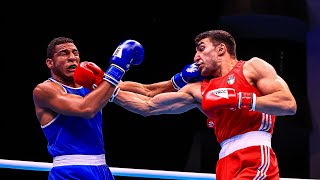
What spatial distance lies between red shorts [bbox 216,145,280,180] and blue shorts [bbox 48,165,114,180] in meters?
0.65

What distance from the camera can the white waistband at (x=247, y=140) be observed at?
2834mm

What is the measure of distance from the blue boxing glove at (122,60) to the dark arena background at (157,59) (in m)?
3.87

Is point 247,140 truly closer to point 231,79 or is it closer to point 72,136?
point 231,79

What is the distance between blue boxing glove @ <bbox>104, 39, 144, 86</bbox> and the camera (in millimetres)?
2895

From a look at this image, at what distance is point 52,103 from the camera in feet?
9.53

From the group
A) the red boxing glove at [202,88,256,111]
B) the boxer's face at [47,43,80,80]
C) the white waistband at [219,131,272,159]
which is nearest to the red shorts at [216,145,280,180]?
the white waistband at [219,131,272,159]

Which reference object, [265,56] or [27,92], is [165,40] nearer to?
[265,56]

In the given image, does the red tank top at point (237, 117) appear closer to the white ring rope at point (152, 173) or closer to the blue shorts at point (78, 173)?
the white ring rope at point (152, 173)

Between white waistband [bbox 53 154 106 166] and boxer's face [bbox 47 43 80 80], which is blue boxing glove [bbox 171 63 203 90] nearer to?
boxer's face [bbox 47 43 80 80]

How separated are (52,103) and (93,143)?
303 mm

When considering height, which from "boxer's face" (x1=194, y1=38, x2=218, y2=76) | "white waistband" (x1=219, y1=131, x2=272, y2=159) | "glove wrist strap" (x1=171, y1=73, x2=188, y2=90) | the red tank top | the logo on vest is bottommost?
"white waistband" (x1=219, y1=131, x2=272, y2=159)

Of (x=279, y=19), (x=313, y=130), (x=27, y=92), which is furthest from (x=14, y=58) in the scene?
(x=313, y=130)

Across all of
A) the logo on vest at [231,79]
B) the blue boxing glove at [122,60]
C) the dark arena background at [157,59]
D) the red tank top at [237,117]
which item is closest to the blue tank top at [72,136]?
the blue boxing glove at [122,60]

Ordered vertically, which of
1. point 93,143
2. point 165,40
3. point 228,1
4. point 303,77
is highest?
point 228,1
